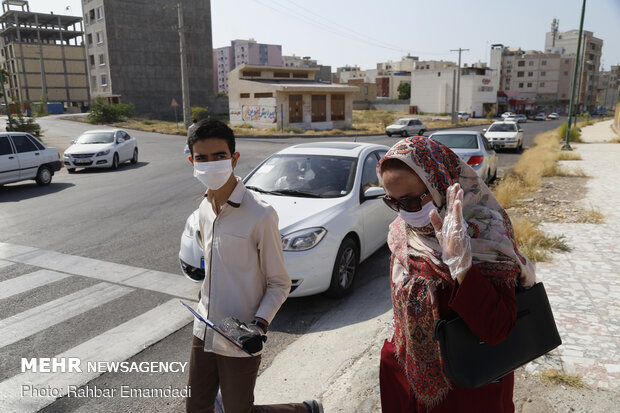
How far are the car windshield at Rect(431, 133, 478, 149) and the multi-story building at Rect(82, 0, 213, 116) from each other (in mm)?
56874

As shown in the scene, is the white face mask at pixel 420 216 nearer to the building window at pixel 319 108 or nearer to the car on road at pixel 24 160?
the car on road at pixel 24 160

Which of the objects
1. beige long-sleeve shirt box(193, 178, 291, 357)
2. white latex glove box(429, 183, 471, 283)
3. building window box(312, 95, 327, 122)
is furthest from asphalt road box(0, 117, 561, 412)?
building window box(312, 95, 327, 122)

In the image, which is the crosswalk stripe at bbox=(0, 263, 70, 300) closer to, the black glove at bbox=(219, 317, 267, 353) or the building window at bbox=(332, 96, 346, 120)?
the black glove at bbox=(219, 317, 267, 353)

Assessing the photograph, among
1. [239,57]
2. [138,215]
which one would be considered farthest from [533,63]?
[138,215]

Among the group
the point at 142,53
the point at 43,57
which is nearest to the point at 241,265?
the point at 142,53

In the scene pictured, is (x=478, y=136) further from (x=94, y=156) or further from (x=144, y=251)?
(x=94, y=156)

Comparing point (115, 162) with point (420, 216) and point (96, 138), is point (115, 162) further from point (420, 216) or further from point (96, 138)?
point (420, 216)

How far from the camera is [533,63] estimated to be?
11281 cm

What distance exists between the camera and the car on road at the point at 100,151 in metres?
17.1

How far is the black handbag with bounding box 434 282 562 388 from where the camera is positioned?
1.70 metres

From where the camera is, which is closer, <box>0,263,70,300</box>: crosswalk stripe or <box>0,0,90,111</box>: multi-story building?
<box>0,263,70,300</box>: crosswalk stripe

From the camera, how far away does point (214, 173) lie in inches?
95.3

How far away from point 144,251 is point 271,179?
2.53 metres

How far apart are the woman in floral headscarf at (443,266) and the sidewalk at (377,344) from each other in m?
1.42
